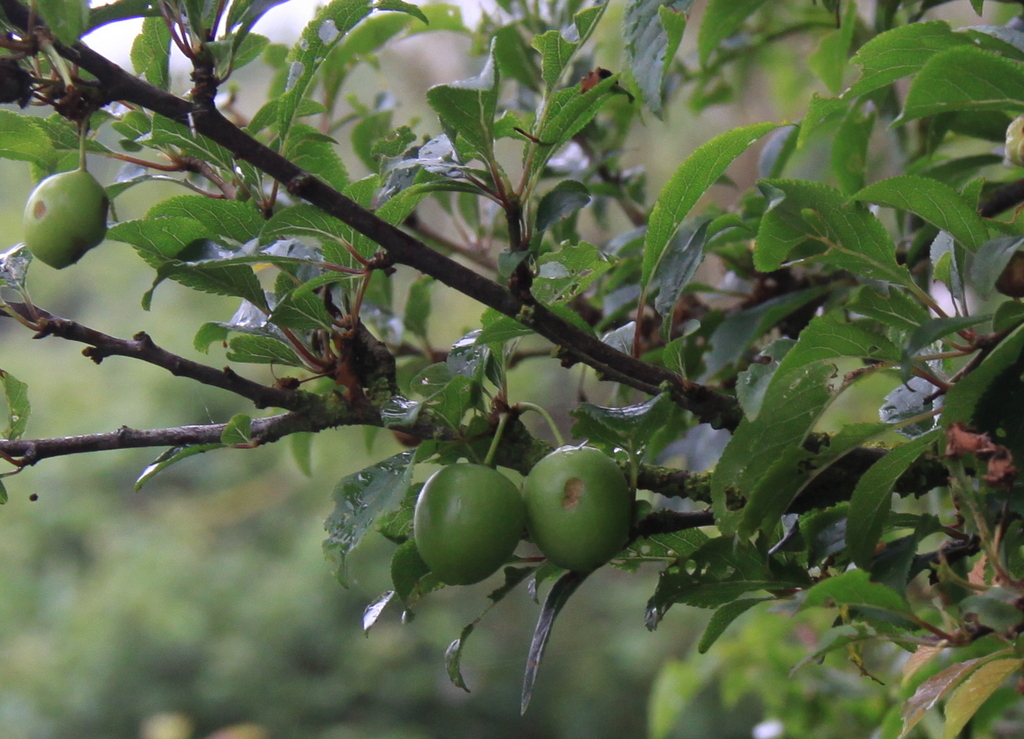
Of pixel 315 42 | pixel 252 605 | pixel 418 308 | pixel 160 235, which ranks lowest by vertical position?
pixel 252 605

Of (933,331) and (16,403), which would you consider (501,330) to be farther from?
(16,403)

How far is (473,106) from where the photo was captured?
435 mm

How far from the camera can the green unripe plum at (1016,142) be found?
52 centimetres

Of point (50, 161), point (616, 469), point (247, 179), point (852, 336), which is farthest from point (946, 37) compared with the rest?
point (50, 161)

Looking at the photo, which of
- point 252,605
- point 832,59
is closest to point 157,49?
point 832,59

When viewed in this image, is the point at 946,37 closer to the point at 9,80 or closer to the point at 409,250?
the point at 409,250

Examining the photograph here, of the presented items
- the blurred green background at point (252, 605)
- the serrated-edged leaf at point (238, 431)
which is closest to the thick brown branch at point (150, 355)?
the serrated-edged leaf at point (238, 431)

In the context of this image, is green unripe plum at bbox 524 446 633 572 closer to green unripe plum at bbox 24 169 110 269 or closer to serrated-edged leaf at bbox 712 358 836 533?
serrated-edged leaf at bbox 712 358 836 533

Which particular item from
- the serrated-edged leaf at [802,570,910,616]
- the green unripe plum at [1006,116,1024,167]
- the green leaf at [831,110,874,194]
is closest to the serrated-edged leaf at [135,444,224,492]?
the serrated-edged leaf at [802,570,910,616]

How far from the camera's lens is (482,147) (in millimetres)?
449

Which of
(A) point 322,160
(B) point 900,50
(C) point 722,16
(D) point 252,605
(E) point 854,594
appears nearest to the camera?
(E) point 854,594

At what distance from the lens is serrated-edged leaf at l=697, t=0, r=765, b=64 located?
27.9 inches

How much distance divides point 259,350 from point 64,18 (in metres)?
0.22

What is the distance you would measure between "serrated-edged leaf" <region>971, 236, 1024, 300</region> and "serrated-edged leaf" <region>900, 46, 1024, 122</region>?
0.22 feet
